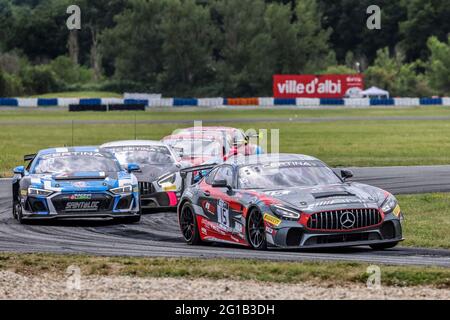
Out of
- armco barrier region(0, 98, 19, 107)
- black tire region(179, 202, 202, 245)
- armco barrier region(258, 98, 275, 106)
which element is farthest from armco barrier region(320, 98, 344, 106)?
black tire region(179, 202, 202, 245)

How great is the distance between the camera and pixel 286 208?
585 inches

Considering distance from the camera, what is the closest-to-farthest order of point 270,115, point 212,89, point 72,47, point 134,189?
point 134,189
point 270,115
point 212,89
point 72,47

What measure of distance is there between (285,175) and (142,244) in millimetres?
2265

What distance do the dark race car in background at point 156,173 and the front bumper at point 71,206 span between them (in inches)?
79.4

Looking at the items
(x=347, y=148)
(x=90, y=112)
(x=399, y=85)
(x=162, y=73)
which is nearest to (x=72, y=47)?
(x=162, y=73)

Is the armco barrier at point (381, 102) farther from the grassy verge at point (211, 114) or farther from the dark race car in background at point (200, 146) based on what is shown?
the dark race car in background at point (200, 146)

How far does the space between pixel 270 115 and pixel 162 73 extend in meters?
43.2

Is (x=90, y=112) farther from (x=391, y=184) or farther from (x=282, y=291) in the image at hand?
(x=282, y=291)

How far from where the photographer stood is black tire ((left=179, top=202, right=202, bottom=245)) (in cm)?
1670

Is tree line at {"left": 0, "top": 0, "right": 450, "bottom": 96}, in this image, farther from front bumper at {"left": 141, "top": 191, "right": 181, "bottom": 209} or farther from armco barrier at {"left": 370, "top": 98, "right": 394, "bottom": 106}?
front bumper at {"left": 141, "top": 191, "right": 181, "bottom": 209}

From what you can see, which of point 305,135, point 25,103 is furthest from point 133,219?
point 25,103

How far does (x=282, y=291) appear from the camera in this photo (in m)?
11.6

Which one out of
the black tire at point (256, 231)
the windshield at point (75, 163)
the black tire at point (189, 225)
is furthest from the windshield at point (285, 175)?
the windshield at point (75, 163)

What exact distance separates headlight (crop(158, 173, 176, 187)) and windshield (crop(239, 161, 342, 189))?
18.2 feet
